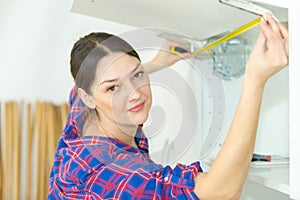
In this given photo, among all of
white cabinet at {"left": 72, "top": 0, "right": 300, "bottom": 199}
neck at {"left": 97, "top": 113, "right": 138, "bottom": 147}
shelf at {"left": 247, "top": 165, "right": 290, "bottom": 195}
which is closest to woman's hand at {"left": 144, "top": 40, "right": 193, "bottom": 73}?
white cabinet at {"left": 72, "top": 0, "right": 300, "bottom": 199}

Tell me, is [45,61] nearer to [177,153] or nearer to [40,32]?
[40,32]

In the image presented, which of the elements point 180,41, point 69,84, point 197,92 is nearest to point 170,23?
point 180,41

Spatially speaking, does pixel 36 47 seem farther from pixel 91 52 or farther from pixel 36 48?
pixel 91 52

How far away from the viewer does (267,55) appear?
589mm

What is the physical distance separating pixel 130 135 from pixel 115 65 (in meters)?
0.24

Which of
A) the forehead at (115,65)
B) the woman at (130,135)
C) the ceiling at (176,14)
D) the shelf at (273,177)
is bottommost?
the shelf at (273,177)

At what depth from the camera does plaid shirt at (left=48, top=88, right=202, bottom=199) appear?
64 cm

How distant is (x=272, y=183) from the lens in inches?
28.4

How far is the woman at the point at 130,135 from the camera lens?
23.2 inches

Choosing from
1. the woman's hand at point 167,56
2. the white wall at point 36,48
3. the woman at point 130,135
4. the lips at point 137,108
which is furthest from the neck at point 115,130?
the white wall at point 36,48

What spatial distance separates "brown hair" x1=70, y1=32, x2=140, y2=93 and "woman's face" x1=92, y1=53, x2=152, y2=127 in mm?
12

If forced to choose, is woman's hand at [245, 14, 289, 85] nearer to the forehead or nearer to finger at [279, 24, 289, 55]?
finger at [279, 24, 289, 55]

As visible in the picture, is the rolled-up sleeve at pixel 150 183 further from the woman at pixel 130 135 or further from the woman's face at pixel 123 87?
the woman's face at pixel 123 87
